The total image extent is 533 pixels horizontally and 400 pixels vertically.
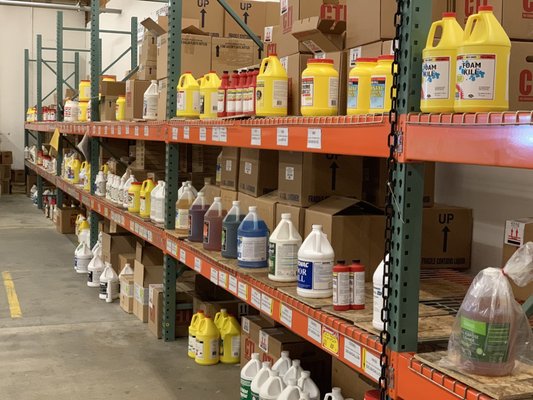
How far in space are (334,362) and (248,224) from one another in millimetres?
724

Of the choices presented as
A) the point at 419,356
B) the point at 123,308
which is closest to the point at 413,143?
the point at 419,356

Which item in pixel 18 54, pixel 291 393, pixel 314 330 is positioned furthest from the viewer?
pixel 18 54

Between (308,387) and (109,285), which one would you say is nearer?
(308,387)

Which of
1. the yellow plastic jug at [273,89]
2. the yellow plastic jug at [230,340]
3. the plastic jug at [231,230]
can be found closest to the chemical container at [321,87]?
the yellow plastic jug at [273,89]

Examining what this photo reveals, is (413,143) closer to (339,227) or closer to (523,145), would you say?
(523,145)

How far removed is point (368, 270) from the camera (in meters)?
2.88

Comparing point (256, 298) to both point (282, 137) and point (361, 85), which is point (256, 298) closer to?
point (282, 137)

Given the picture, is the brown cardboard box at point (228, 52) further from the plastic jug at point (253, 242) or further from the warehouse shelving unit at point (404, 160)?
the plastic jug at point (253, 242)

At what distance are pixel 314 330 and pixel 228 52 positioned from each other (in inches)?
110

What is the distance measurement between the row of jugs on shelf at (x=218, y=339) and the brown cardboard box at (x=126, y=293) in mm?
1302

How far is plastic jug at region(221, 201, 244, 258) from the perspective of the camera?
11.3 feet

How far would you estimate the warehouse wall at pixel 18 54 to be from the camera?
15648mm

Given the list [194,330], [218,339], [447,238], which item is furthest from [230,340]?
[447,238]

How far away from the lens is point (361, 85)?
230 cm
